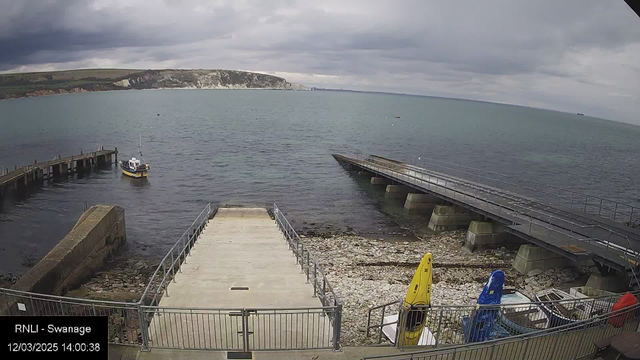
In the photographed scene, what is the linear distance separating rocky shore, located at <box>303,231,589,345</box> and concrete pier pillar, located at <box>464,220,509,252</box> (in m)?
0.51

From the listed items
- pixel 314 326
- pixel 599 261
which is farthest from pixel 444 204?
pixel 314 326

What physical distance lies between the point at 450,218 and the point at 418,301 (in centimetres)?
2134

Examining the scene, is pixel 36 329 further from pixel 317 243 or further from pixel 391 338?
pixel 317 243

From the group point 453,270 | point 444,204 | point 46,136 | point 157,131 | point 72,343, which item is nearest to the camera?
point 72,343

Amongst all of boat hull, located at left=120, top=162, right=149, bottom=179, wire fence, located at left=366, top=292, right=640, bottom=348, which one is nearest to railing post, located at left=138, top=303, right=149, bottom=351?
wire fence, located at left=366, top=292, right=640, bottom=348

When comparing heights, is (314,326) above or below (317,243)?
above

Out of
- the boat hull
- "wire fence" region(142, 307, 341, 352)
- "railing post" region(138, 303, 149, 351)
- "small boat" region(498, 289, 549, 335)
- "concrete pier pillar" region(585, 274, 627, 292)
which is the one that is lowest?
the boat hull

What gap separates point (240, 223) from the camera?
24.0 m

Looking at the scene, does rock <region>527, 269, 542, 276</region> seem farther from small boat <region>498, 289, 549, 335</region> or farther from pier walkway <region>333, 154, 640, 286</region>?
small boat <region>498, 289, 549, 335</region>

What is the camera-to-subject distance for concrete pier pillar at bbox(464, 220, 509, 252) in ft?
84.1

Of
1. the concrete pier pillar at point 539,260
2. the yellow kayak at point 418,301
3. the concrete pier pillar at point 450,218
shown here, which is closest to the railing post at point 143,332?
the yellow kayak at point 418,301

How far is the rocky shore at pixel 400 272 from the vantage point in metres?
17.6

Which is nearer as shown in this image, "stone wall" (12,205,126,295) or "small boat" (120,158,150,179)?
"stone wall" (12,205,126,295)

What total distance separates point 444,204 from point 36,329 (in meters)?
30.1
